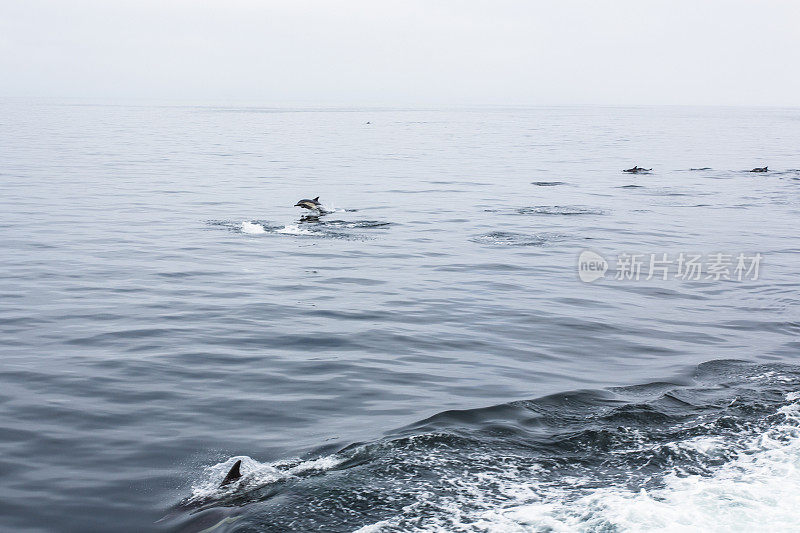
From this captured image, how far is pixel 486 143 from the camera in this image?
245ft

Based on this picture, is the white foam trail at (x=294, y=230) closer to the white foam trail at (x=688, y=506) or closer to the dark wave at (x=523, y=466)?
the dark wave at (x=523, y=466)

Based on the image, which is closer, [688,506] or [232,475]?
[688,506]

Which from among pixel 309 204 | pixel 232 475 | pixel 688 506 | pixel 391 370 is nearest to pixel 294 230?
pixel 309 204

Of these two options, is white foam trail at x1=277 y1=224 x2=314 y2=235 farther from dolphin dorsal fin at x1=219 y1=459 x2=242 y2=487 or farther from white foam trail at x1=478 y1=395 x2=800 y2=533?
white foam trail at x1=478 y1=395 x2=800 y2=533

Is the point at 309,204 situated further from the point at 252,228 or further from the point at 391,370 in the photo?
the point at 391,370

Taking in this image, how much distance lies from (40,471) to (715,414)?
27.4 ft

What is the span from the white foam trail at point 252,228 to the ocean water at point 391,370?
146 mm

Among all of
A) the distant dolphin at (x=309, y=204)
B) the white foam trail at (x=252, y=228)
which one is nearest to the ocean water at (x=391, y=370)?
the white foam trail at (x=252, y=228)

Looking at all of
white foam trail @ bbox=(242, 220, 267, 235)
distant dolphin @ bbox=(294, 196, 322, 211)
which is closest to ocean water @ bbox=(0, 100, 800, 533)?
white foam trail @ bbox=(242, 220, 267, 235)

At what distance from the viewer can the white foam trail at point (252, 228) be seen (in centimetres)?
2580

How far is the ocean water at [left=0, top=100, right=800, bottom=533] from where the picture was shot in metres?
8.31

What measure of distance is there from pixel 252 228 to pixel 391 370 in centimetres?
1445

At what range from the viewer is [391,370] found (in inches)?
514

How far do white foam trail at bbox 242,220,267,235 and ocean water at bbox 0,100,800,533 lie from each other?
146 mm
